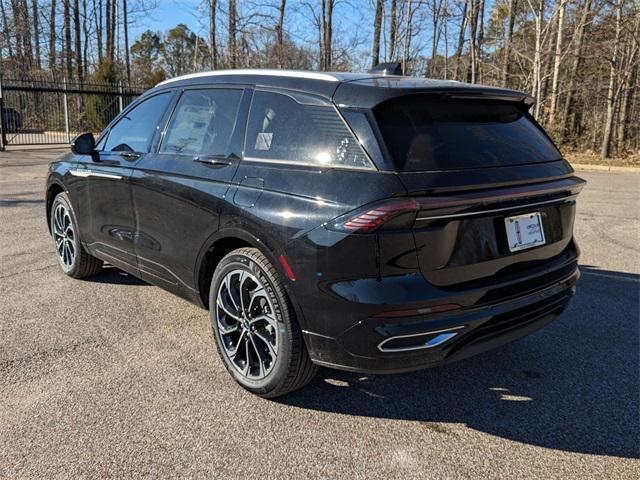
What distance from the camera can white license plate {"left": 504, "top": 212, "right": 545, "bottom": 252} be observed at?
274cm

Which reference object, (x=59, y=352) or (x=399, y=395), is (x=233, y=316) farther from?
(x=59, y=352)

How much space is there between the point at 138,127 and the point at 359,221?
Result: 2.51 meters

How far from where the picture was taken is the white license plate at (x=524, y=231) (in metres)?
2.74

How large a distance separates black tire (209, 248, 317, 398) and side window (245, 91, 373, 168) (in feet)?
1.88

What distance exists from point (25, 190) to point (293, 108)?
9293mm

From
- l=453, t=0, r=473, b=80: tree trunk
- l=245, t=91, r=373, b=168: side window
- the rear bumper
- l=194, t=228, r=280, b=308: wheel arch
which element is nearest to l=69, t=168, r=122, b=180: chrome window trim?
l=194, t=228, r=280, b=308: wheel arch

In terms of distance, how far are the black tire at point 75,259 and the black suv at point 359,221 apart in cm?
161

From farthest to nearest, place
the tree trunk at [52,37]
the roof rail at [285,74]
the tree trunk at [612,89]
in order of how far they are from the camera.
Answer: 1. the tree trunk at [52,37]
2. the tree trunk at [612,89]
3. the roof rail at [285,74]

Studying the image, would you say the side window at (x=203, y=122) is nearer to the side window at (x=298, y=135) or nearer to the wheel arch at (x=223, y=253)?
the side window at (x=298, y=135)

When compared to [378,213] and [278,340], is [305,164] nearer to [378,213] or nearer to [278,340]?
[378,213]

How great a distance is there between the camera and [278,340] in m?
2.84

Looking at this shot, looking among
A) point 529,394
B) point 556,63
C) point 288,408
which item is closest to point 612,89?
point 556,63

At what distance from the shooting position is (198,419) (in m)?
2.83

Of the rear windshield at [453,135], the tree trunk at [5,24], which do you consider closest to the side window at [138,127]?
the rear windshield at [453,135]
